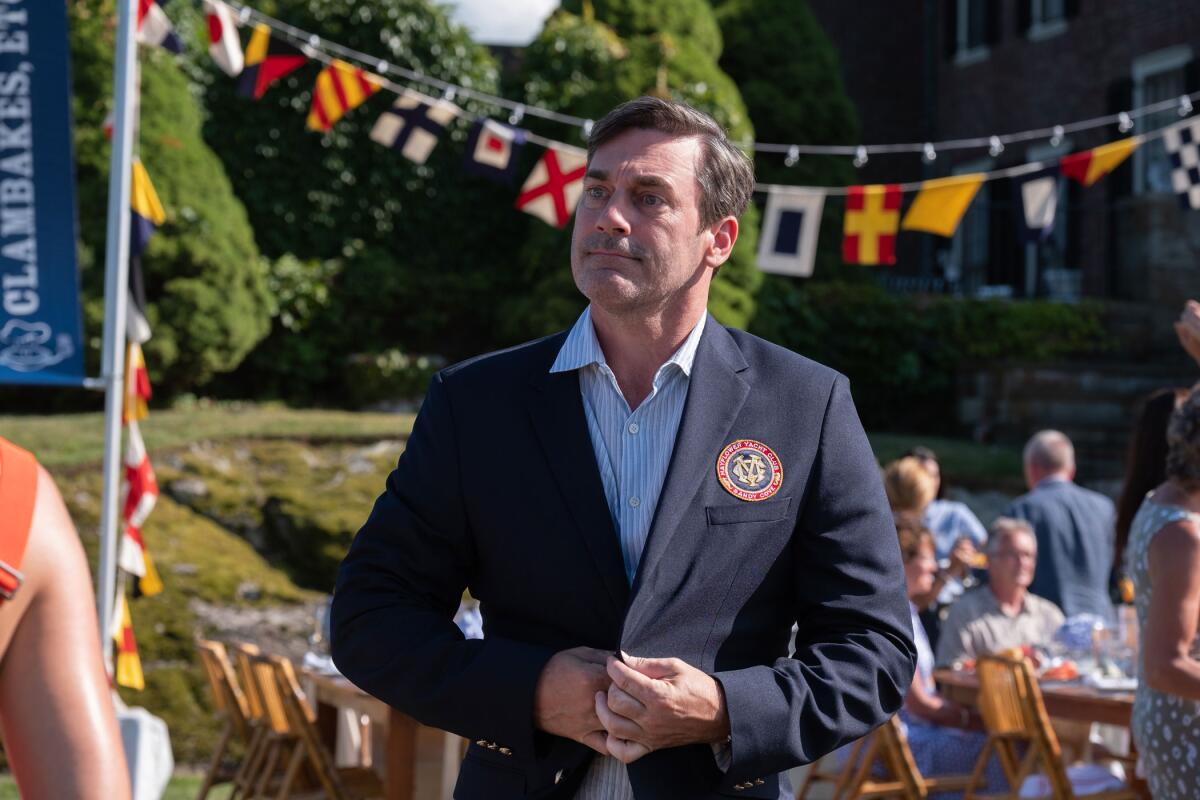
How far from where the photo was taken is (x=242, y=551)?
9398mm

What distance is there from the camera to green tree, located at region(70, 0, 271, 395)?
11.6 metres

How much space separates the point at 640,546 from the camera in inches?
92.7

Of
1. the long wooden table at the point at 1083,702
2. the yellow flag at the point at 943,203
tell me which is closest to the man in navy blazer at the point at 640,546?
the long wooden table at the point at 1083,702

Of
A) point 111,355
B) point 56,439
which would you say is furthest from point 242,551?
point 111,355

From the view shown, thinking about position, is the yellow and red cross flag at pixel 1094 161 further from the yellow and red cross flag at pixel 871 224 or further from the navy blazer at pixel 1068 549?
the navy blazer at pixel 1068 549

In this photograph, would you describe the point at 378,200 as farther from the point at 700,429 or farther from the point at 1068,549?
the point at 700,429

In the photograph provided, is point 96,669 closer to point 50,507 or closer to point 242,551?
point 50,507

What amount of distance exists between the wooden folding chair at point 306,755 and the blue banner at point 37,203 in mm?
1460

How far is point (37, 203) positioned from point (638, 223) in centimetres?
398

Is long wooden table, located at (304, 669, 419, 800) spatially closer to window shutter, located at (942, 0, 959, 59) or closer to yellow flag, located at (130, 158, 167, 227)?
yellow flag, located at (130, 158, 167, 227)

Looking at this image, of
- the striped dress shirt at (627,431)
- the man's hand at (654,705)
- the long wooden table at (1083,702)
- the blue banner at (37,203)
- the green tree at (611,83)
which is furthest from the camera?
the green tree at (611,83)

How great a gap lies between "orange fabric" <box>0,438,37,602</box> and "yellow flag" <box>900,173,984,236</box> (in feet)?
25.9

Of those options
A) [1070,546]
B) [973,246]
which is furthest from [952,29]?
[1070,546]

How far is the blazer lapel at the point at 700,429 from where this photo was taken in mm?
2275
